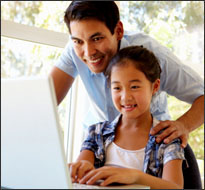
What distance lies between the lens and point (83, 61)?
159 cm

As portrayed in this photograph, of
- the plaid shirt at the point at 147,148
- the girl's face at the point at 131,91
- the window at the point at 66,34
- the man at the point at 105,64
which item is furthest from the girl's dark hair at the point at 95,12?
the window at the point at 66,34

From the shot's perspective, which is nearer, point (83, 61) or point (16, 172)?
point (16, 172)

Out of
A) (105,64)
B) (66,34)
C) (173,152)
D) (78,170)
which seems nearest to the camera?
(78,170)

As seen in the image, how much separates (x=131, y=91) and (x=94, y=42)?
11.8 inches

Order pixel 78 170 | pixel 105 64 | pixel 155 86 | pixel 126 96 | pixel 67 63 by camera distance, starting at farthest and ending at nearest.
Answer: pixel 67 63 → pixel 105 64 → pixel 155 86 → pixel 126 96 → pixel 78 170

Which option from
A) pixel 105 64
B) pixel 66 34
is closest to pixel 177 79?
pixel 105 64

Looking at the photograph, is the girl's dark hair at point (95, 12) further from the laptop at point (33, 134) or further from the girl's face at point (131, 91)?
Result: the laptop at point (33, 134)

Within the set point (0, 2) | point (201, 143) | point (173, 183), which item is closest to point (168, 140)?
point (173, 183)

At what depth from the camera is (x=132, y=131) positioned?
1.37 metres

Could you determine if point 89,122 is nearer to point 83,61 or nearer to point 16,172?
point 83,61

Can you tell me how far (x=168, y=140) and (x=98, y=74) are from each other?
20.3 inches

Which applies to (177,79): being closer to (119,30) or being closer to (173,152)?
(119,30)

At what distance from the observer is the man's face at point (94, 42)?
57.5 inches

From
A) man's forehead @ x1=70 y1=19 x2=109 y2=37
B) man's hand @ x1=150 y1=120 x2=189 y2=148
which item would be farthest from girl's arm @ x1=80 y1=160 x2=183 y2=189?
man's forehead @ x1=70 y1=19 x2=109 y2=37
